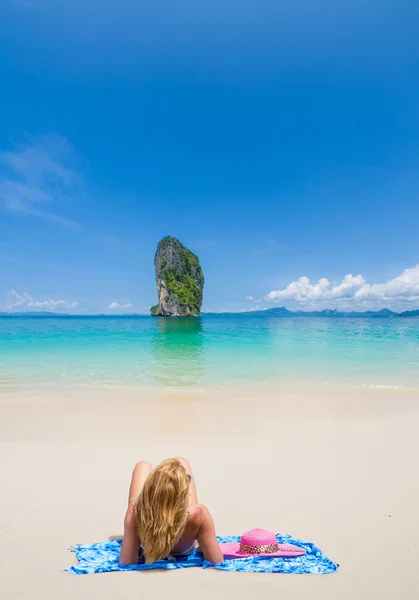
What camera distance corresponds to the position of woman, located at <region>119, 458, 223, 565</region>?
293cm

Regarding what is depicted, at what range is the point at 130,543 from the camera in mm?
3092

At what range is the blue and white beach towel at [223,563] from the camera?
3.07 meters

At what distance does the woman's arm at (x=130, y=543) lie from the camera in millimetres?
3070

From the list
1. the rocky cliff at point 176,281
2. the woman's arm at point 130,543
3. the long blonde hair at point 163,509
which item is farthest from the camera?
the rocky cliff at point 176,281

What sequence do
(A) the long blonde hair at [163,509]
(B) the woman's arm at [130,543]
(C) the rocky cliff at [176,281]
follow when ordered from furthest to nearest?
(C) the rocky cliff at [176,281], (B) the woman's arm at [130,543], (A) the long blonde hair at [163,509]

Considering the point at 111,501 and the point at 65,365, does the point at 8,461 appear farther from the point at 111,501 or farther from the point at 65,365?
the point at 65,365

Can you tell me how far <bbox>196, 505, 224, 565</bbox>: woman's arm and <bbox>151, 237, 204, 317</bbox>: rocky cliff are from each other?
105079mm

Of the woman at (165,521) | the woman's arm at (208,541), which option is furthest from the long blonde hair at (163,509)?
the woman's arm at (208,541)

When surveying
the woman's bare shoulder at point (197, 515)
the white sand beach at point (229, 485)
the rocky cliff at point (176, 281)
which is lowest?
the white sand beach at point (229, 485)

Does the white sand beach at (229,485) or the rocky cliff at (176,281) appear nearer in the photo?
the white sand beach at (229,485)

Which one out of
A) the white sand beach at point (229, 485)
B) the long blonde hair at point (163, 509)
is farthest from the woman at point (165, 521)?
the white sand beach at point (229, 485)

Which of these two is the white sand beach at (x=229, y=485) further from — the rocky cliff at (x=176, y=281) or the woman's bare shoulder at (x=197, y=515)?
the rocky cliff at (x=176, y=281)

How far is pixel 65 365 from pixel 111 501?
13.1 meters

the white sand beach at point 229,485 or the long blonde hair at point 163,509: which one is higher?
the long blonde hair at point 163,509
